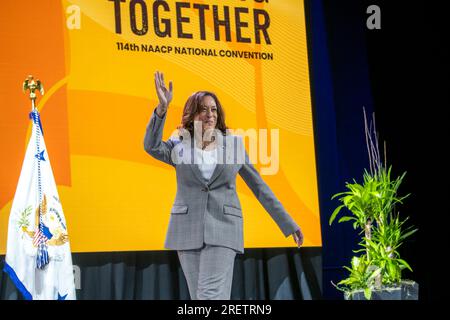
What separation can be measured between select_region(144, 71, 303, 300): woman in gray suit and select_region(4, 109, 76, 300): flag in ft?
2.30

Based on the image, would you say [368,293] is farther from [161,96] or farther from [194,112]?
[161,96]

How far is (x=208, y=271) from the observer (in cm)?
405

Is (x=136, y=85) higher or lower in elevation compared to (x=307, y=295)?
higher

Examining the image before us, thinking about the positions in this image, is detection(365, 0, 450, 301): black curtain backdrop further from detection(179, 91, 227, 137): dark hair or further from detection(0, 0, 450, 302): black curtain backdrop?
detection(179, 91, 227, 137): dark hair

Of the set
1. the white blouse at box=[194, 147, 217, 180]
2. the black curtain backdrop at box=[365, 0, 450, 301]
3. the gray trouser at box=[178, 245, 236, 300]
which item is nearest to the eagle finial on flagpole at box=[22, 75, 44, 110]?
the white blouse at box=[194, 147, 217, 180]

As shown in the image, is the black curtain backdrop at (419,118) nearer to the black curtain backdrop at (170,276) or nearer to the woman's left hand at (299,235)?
the black curtain backdrop at (170,276)

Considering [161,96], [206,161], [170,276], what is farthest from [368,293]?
[161,96]

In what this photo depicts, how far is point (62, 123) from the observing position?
187 inches

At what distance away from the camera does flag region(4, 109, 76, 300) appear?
166 inches

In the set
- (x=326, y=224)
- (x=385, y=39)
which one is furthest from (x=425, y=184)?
(x=385, y=39)

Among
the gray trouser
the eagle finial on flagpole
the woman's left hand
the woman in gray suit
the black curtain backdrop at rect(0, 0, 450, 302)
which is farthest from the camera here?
the black curtain backdrop at rect(0, 0, 450, 302)

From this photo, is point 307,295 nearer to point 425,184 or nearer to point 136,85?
point 425,184

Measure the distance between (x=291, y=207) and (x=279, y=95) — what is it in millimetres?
905
